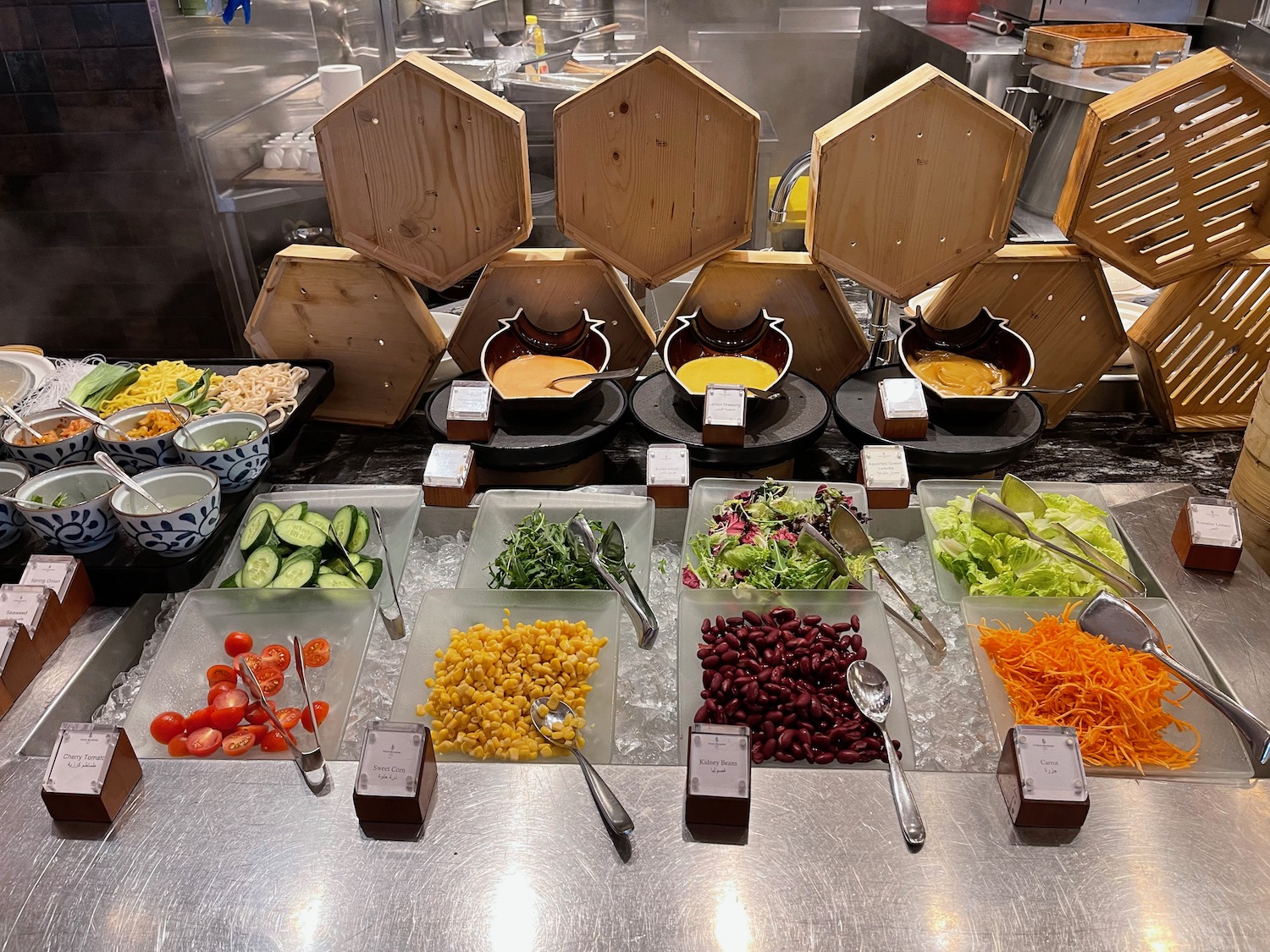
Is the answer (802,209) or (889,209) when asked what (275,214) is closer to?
(802,209)

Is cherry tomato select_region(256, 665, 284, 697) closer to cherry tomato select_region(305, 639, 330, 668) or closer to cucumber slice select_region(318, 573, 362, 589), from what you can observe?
cherry tomato select_region(305, 639, 330, 668)

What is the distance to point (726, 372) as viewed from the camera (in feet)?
7.66

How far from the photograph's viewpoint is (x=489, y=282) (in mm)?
2434

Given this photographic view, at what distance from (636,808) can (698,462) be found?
3.22 ft

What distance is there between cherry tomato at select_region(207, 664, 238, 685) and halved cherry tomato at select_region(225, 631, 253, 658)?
0.18 feet

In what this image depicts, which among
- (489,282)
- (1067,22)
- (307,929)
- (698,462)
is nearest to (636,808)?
(307,929)

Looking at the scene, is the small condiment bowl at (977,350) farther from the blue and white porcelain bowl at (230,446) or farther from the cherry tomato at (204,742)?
the cherry tomato at (204,742)

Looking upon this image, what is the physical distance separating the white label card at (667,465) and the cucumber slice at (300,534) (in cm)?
77

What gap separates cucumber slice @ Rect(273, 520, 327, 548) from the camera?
1.91 meters

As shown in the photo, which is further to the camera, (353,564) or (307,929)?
(353,564)

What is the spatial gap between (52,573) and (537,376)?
119 centimetres

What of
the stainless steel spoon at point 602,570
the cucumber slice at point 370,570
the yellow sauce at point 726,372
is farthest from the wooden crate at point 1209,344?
the cucumber slice at point 370,570

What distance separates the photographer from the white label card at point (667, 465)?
2.07 metres

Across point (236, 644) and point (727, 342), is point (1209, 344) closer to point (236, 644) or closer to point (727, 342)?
point (727, 342)
